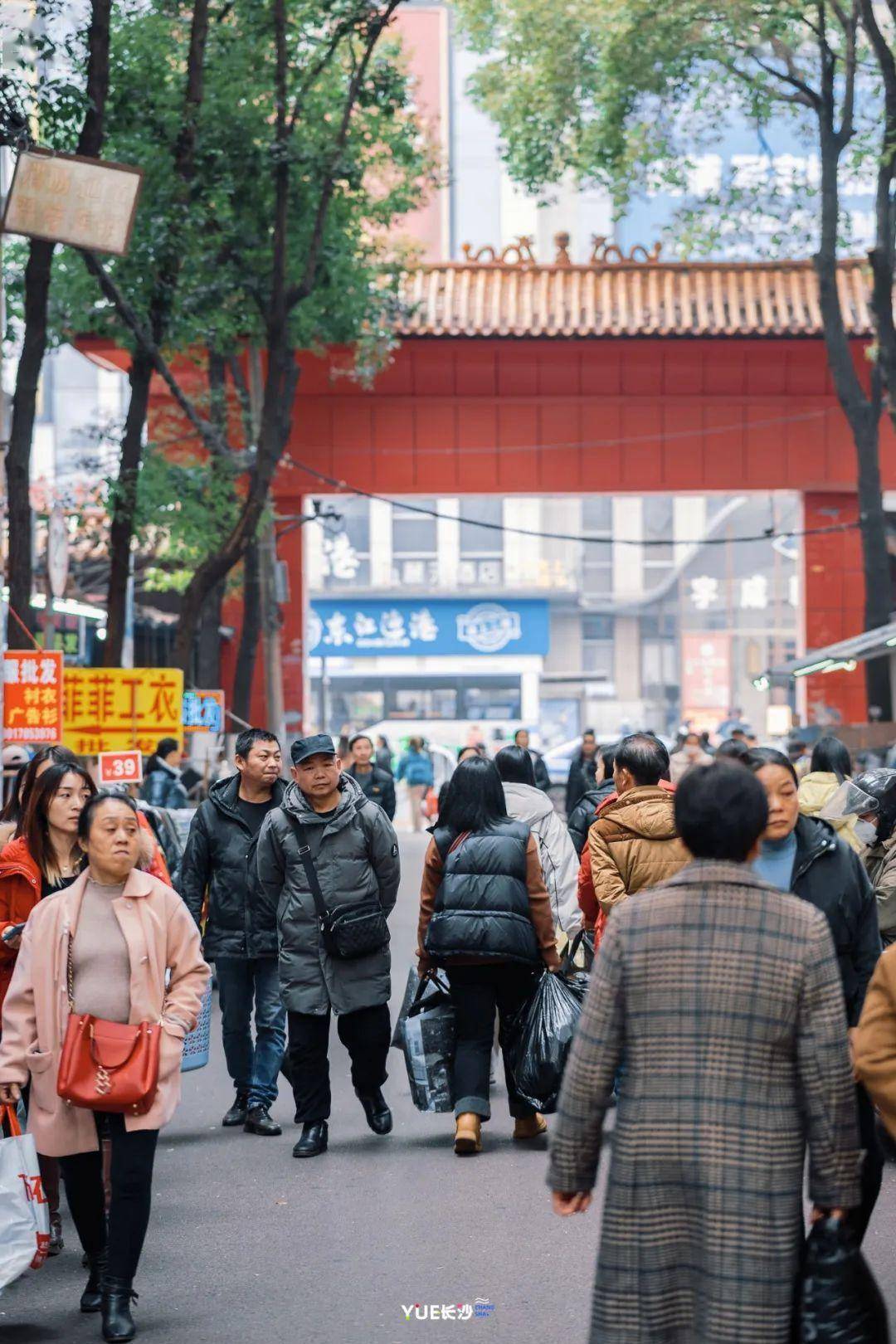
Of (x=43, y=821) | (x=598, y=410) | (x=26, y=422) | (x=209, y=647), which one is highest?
(x=598, y=410)

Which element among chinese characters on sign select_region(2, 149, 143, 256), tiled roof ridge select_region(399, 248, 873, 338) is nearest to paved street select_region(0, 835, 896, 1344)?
chinese characters on sign select_region(2, 149, 143, 256)

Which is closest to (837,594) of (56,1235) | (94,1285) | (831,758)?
(831,758)

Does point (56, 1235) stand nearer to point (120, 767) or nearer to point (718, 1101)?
point (718, 1101)

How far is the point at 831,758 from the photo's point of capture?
8.57 metres

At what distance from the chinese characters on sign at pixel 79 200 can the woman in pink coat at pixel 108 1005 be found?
259 inches

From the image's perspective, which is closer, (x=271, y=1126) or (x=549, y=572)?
(x=271, y=1126)

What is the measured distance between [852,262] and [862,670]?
5767 millimetres

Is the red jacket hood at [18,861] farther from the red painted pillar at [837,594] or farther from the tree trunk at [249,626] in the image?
the red painted pillar at [837,594]

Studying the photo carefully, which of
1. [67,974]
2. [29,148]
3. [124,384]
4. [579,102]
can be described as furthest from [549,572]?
[67,974]

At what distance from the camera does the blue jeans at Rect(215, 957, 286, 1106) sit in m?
8.42

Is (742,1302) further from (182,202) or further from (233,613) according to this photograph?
(233,613)

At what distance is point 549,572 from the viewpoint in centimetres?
6094

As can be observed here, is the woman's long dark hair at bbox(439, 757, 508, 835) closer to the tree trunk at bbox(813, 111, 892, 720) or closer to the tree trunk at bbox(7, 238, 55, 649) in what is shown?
the tree trunk at bbox(7, 238, 55, 649)

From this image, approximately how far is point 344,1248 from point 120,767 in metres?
7.82
